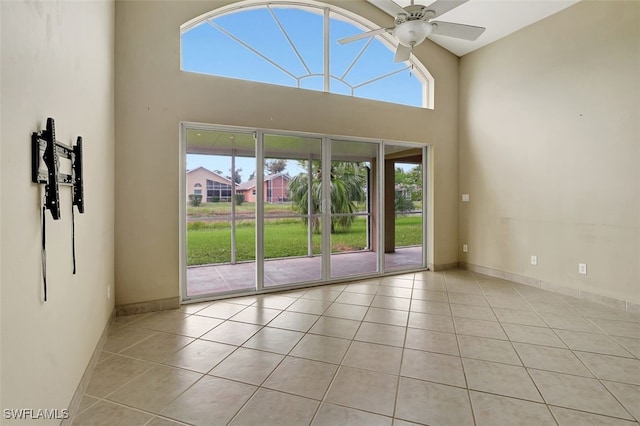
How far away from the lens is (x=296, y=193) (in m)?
4.62

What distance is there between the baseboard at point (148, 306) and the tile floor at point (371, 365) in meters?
0.13

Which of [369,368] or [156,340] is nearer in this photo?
[369,368]

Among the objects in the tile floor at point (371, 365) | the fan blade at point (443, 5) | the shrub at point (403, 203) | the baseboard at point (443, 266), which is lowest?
the tile floor at point (371, 365)

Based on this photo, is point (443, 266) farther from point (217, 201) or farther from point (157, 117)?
point (157, 117)

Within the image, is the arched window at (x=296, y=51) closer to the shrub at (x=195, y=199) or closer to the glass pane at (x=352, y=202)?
the glass pane at (x=352, y=202)

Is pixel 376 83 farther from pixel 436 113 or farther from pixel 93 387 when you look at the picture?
pixel 93 387

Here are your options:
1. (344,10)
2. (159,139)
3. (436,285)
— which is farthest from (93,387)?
(344,10)

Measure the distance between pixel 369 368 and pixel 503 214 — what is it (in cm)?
380

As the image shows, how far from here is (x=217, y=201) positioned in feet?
13.9

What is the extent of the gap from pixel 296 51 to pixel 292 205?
7.39ft

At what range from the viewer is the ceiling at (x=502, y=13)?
13.4ft

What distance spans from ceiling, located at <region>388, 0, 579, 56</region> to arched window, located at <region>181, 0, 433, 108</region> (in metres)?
0.91

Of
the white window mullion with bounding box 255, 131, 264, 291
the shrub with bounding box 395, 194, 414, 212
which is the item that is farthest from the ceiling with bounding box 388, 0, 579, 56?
the white window mullion with bounding box 255, 131, 264, 291

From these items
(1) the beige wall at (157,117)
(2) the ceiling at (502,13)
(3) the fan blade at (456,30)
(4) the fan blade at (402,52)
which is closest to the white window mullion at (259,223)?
(1) the beige wall at (157,117)
